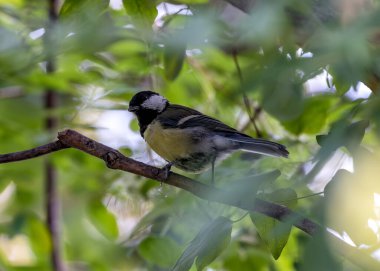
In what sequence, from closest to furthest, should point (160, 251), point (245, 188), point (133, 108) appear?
1. point (245, 188)
2. point (160, 251)
3. point (133, 108)

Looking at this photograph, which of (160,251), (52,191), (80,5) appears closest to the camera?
(80,5)

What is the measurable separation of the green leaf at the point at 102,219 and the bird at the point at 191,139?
23.6 inches

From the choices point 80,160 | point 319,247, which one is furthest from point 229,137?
point 319,247

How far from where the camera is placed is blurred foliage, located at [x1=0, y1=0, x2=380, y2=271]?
1.25 m

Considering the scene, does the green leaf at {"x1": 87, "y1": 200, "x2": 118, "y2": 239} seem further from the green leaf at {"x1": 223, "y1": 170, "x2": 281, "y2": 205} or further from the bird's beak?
the green leaf at {"x1": 223, "y1": 170, "x2": 281, "y2": 205}

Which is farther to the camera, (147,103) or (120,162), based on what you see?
(147,103)

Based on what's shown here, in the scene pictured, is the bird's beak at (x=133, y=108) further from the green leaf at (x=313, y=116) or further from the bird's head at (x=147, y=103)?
the green leaf at (x=313, y=116)

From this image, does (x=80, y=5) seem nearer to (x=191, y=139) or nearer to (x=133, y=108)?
(x=191, y=139)

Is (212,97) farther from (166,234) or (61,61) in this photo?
(166,234)

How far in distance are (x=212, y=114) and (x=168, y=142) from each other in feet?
2.27

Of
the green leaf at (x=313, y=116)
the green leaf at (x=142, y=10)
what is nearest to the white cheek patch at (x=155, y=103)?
the green leaf at (x=313, y=116)

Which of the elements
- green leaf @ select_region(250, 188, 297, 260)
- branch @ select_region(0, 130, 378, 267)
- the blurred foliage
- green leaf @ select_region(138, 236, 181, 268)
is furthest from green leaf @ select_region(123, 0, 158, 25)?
green leaf @ select_region(138, 236, 181, 268)

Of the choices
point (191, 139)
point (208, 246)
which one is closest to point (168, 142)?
point (191, 139)

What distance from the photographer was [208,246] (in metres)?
1.68
